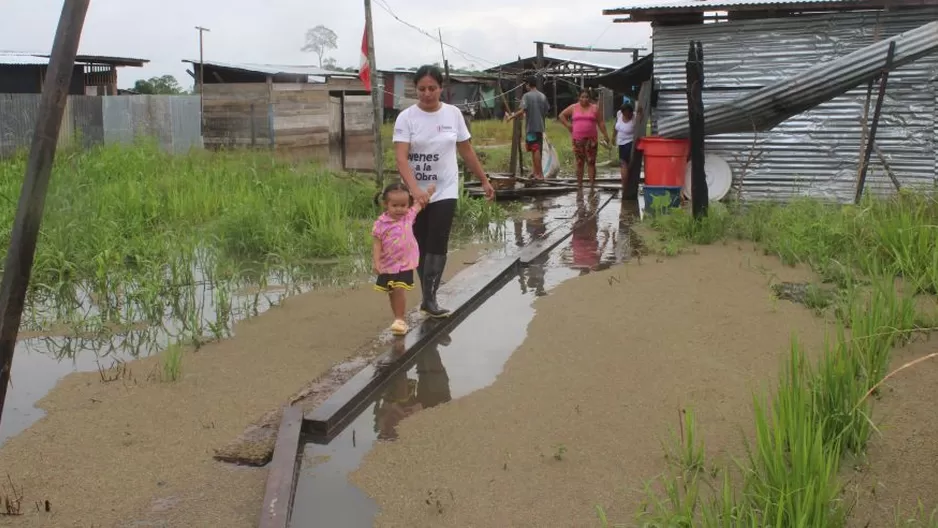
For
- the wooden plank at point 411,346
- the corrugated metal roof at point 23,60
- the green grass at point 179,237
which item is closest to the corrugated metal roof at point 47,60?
the corrugated metal roof at point 23,60

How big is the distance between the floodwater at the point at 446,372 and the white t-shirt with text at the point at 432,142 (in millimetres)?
981

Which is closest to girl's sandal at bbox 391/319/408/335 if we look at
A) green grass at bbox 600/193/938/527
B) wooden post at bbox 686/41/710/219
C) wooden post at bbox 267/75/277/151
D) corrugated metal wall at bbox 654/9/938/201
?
green grass at bbox 600/193/938/527

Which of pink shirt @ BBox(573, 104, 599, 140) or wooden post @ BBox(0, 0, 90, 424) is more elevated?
pink shirt @ BBox(573, 104, 599, 140)

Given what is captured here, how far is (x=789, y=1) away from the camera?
11.2 meters

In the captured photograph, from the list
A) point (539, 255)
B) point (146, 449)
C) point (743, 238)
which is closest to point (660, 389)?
point (146, 449)

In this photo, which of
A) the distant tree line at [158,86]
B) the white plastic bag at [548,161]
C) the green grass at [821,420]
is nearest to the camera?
the green grass at [821,420]

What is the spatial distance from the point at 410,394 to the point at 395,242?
1110 millimetres

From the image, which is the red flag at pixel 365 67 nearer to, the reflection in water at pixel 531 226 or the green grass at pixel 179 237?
the green grass at pixel 179 237

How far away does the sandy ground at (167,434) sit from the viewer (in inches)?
136

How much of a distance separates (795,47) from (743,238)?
3.90 m

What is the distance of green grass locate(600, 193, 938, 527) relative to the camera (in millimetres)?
2914

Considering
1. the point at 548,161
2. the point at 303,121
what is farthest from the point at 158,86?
the point at 548,161

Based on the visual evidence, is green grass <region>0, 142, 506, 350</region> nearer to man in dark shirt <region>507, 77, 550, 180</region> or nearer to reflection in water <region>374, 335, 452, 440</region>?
reflection in water <region>374, 335, 452, 440</region>

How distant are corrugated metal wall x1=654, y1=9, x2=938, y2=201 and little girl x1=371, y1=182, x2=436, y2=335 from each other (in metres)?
6.71
